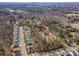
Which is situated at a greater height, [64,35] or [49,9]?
[49,9]

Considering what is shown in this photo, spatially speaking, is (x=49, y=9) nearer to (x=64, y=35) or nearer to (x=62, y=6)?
(x=62, y=6)

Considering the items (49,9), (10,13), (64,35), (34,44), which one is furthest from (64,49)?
(10,13)

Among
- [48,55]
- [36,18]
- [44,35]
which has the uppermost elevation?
[36,18]

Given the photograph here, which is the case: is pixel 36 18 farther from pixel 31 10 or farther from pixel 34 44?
pixel 34 44

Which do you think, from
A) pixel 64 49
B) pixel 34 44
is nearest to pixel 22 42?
pixel 34 44

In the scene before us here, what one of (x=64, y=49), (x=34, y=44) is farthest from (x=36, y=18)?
(x=64, y=49)

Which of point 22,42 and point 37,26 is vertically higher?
point 37,26

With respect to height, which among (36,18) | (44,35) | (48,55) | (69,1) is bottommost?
(48,55)

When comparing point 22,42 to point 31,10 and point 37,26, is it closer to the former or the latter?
point 37,26
